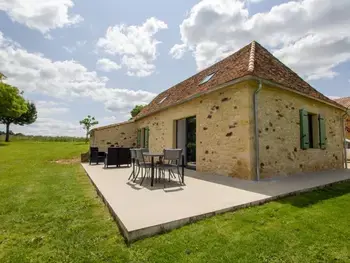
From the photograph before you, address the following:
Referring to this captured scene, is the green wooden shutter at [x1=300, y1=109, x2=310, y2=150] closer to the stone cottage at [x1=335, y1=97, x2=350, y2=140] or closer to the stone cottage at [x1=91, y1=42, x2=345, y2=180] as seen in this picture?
the stone cottage at [x1=91, y1=42, x2=345, y2=180]

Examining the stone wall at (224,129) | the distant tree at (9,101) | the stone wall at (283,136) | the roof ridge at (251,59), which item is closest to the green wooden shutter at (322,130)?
the stone wall at (283,136)

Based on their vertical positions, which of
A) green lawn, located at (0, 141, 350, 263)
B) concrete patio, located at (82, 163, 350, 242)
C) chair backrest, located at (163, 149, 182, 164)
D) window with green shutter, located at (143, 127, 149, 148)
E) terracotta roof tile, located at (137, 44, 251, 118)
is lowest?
green lawn, located at (0, 141, 350, 263)

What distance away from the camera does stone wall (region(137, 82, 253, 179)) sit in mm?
5312

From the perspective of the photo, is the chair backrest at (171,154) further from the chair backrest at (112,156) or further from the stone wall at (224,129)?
the chair backrest at (112,156)

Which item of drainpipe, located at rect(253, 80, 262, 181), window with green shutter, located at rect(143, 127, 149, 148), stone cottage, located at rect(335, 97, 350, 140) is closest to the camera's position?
drainpipe, located at rect(253, 80, 262, 181)

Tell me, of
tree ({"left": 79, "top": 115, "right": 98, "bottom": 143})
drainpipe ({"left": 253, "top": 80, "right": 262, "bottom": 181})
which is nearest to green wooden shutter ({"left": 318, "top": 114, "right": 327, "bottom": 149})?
drainpipe ({"left": 253, "top": 80, "right": 262, "bottom": 181})

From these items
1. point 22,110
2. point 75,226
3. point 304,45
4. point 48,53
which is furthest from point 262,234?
point 22,110

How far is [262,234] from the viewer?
7.39ft

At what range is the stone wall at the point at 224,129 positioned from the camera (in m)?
5.31

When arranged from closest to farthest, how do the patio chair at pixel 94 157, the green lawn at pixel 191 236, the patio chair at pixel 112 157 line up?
1. the green lawn at pixel 191 236
2. the patio chair at pixel 112 157
3. the patio chair at pixel 94 157

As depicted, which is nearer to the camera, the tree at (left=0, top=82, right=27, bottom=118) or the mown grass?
the tree at (left=0, top=82, right=27, bottom=118)

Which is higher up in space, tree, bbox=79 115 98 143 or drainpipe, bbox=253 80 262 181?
tree, bbox=79 115 98 143

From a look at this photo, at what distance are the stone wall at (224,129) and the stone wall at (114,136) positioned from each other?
226 inches

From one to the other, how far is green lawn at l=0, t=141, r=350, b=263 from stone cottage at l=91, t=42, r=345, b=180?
2258 mm
